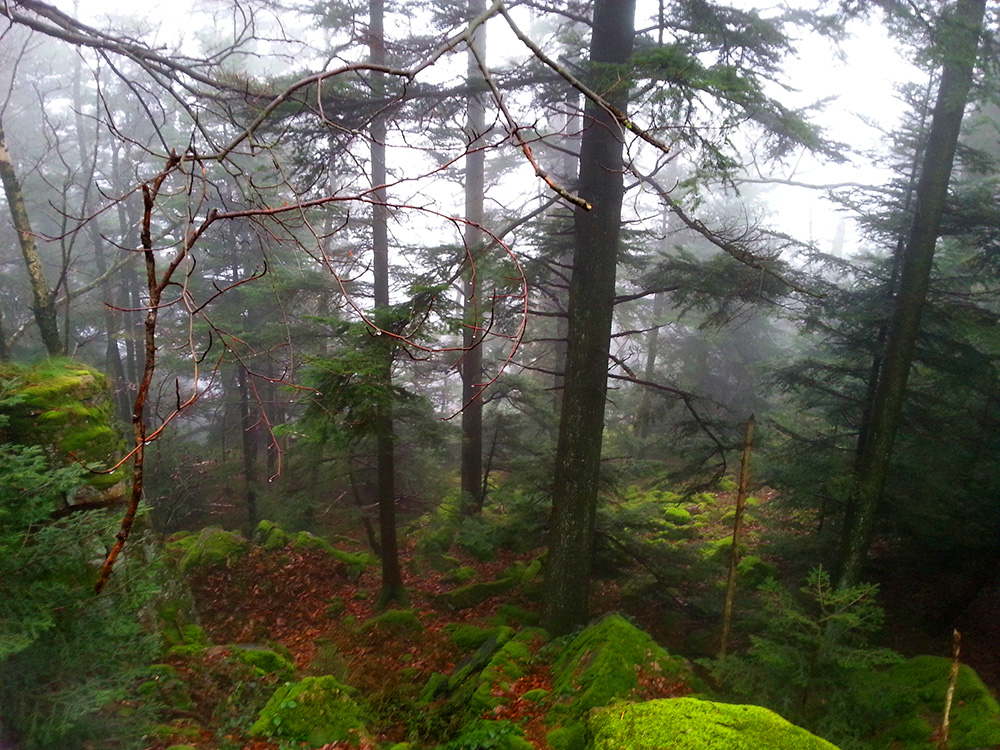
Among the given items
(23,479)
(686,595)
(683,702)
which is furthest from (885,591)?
(23,479)

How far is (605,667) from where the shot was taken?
5.59m

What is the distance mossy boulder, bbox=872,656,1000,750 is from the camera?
15.8 ft

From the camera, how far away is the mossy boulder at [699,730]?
9.97 feet

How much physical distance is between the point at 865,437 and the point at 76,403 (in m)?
11.0

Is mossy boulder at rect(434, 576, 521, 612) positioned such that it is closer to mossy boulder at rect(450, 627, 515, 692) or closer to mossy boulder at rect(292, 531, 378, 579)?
mossy boulder at rect(292, 531, 378, 579)

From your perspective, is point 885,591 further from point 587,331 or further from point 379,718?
point 379,718

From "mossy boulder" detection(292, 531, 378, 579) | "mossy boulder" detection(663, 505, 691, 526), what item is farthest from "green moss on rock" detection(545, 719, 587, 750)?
"mossy boulder" detection(663, 505, 691, 526)

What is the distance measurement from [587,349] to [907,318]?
4.50 meters

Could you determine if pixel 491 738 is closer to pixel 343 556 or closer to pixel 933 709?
pixel 933 709

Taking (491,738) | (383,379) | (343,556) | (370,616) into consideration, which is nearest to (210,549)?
(343,556)

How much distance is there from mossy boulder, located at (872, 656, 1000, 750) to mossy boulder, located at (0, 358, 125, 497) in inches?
325

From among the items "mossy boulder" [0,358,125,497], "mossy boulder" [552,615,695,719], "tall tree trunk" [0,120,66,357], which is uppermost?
"tall tree trunk" [0,120,66,357]

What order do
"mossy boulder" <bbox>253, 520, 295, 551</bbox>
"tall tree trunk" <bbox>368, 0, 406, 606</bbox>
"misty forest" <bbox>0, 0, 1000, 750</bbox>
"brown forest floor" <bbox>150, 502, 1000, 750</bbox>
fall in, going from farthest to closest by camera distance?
1. "mossy boulder" <bbox>253, 520, 295, 551</bbox>
2. "brown forest floor" <bbox>150, 502, 1000, 750</bbox>
3. "tall tree trunk" <bbox>368, 0, 406, 606</bbox>
4. "misty forest" <bbox>0, 0, 1000, 750</bbox>

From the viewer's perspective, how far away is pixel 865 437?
8.71 meters
